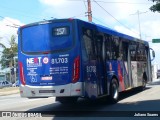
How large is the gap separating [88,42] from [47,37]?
153cm

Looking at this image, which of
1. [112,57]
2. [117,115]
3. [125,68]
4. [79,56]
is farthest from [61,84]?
[125,68]

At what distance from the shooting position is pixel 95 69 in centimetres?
1432

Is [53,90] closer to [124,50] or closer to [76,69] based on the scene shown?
[76,69]

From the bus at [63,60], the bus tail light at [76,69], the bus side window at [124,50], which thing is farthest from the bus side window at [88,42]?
the bus side window at [124,50]

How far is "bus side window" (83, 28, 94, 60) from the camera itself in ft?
44.8

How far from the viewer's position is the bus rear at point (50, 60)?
516 inches

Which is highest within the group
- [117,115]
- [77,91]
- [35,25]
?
[35,25]

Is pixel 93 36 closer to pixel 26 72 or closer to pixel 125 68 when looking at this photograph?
pixel 26 72

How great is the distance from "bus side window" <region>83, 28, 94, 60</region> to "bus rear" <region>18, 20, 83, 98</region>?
0.57 m

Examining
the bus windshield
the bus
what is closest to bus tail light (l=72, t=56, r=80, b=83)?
the bus

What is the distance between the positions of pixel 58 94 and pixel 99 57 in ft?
8.83

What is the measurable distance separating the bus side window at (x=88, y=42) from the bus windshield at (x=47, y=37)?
24.5 inches

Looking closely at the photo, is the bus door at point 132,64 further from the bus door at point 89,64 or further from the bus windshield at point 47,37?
the bus windshield at point 47,37

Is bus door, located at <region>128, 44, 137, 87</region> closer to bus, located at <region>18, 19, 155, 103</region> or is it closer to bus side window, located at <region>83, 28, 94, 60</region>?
bus, located at <region>18, 19, 155, 103</region>
